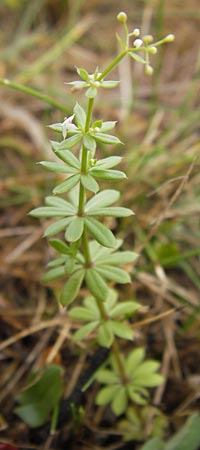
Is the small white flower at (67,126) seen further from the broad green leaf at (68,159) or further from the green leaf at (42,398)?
the green leaf at (42,398)

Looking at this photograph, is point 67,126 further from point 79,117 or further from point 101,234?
point 101,234

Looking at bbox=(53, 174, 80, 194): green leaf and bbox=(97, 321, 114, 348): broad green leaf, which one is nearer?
bbox=(53, 174, 80, 194): green leaf

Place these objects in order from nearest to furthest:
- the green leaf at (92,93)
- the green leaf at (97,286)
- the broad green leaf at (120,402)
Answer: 1. the green leaf at (92,93)
2. the green leaf at (97,286)
3. the broad green leaf at (120,402)

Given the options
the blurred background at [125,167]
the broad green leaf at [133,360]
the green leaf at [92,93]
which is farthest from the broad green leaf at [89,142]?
the broad green leaf at [133,360]

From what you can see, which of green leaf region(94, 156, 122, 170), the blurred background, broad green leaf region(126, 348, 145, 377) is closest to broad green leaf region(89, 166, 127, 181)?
green leaf region(94, 156, 122, 170)

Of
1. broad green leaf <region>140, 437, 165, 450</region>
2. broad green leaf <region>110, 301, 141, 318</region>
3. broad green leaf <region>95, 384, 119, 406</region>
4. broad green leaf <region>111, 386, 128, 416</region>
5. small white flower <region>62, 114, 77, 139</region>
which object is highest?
small white flower <region>62, 114, 77, 139</region>

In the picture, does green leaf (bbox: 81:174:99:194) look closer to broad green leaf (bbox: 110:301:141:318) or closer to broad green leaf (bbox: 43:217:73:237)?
broad green leaf (bbox: 43:217:73:237)

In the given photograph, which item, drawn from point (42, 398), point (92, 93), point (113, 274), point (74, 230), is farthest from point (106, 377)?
point (92, 93)

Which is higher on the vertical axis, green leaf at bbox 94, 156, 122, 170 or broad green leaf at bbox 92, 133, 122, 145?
broad green leaf at bbox 92, 133, 122, 145
